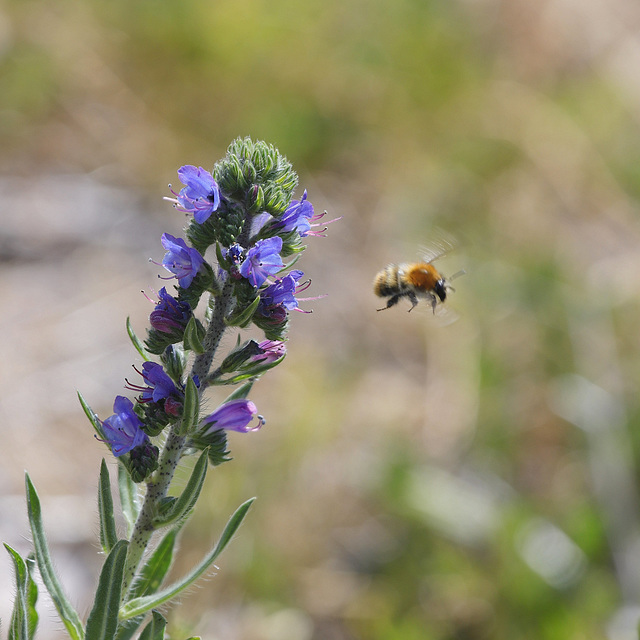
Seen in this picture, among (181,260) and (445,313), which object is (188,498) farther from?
(445,313)

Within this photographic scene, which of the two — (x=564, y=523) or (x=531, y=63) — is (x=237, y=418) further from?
(x=531, y=63)

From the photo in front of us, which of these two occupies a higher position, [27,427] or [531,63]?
[531,63]

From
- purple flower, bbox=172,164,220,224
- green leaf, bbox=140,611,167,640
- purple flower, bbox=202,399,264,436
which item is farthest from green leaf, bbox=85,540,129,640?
purple flower, bbox=172,164,220,224

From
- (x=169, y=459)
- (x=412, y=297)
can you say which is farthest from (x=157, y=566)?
(x=412, y=297)

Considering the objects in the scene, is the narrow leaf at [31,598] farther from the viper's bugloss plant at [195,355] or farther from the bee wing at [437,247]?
the bee wing at [437,247]

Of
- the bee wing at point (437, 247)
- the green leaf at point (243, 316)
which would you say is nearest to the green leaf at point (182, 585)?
the green leaf at point (243, 316)

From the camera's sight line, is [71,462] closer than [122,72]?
Yes

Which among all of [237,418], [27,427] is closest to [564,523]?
[237,418]
